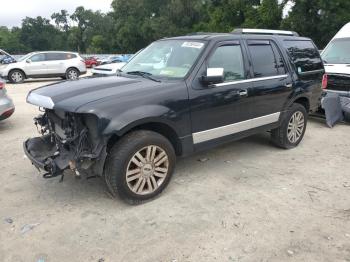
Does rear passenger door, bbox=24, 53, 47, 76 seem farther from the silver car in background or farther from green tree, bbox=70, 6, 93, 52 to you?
green tree, bbox=70, 6, 93, 52

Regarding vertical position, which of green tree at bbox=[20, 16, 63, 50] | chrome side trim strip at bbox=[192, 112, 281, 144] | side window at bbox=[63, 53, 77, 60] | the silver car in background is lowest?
chrome side trim strip at bbox=[192, 112, 281, 144]

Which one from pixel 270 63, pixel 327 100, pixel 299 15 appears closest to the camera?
pixel 270 63

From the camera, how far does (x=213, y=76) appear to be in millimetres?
4375

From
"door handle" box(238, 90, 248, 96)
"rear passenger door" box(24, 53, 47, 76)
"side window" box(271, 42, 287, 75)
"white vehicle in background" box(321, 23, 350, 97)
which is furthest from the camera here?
"rear passenger door" box(24, 53, 47, 76)

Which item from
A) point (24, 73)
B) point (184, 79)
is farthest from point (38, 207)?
point (24, 73)

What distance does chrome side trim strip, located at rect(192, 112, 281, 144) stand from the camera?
15.2ft

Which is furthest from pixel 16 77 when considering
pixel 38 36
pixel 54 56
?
pixel 38 36

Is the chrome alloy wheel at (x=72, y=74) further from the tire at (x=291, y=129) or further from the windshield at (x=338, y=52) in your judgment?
the tire at (x=291, y=129)

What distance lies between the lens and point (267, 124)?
562 cm

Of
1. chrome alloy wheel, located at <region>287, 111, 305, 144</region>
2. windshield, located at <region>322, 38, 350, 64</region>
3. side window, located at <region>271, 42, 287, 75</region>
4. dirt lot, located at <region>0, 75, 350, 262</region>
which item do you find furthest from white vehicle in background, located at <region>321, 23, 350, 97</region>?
dirt lot, located at <region>0, 75, 350, 262</region>

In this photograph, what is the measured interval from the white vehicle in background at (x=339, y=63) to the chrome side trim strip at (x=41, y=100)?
18.0 feet

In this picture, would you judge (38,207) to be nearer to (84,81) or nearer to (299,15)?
(84,81)

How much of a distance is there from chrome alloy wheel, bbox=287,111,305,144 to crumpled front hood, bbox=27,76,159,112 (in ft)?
9.20

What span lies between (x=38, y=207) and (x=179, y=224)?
64.8 inches
